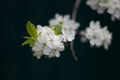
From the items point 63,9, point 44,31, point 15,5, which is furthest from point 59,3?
point 44,31

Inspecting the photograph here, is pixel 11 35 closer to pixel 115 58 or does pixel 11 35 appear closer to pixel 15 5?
pixel 15 5

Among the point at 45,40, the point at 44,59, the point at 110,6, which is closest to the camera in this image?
the point at 45,40

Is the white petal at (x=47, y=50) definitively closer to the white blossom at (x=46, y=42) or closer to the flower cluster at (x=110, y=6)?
the white blossom at (x=46, y=42)

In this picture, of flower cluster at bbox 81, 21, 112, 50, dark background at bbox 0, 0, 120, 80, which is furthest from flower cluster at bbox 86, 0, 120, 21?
dark background at bbox 0, 0, 120, 80

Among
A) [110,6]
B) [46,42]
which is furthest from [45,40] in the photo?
[110,6]

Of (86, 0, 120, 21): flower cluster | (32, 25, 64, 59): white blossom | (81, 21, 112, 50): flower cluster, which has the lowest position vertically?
(32, 25, 64, 59): white blossom

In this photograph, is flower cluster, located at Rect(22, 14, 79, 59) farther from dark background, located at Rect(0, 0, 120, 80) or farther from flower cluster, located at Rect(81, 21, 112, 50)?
dark background, located at Rect(0, 0, 120, 80)

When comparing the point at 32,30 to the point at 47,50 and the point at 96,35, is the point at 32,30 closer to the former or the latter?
the point at 47,50

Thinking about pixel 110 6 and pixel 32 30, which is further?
pixel 110 6

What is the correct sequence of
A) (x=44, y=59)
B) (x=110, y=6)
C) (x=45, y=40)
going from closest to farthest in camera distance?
(x=45, y=40) → (x=110, y=6) → (x=44, y=59)
